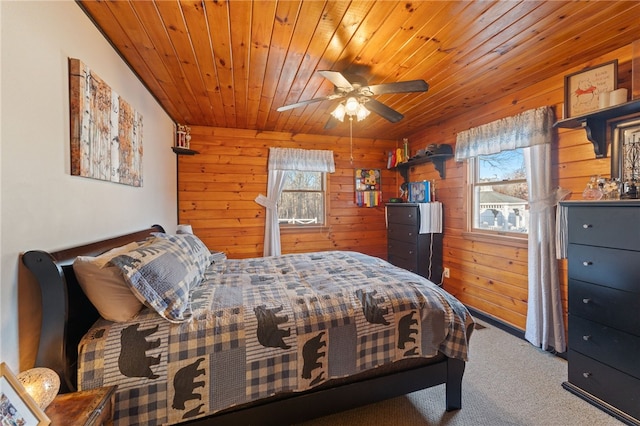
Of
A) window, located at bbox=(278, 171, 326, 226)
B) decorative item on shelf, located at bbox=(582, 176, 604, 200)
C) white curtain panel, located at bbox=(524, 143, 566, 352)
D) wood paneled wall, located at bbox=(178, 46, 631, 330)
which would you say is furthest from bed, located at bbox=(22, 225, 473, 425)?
window, located at bbox=(278, 171, 326, 226)

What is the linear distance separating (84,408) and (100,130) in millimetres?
1398

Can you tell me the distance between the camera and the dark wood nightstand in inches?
33.5

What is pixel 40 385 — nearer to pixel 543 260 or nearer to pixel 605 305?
pixel 605 305

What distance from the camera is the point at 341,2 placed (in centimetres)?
137

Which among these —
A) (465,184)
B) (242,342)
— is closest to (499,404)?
(242,342)

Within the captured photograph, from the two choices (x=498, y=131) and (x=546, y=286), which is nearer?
(x=546, y=286)

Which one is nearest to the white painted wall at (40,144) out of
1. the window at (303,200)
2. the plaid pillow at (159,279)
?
the plaid pillow at (159,279)

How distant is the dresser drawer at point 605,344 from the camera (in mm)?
1479

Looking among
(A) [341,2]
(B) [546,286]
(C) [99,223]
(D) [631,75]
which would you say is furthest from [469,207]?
(C) [99,223]

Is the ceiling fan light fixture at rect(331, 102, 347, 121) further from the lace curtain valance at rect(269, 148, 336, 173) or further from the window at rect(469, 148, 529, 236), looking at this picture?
the window at rect(469, 148, 529, 236)

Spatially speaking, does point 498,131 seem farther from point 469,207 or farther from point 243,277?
point 243,277

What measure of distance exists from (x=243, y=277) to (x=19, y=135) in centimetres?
135

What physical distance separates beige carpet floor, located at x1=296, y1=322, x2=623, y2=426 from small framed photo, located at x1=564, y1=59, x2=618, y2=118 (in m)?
2.02

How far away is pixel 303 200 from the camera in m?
3.99
